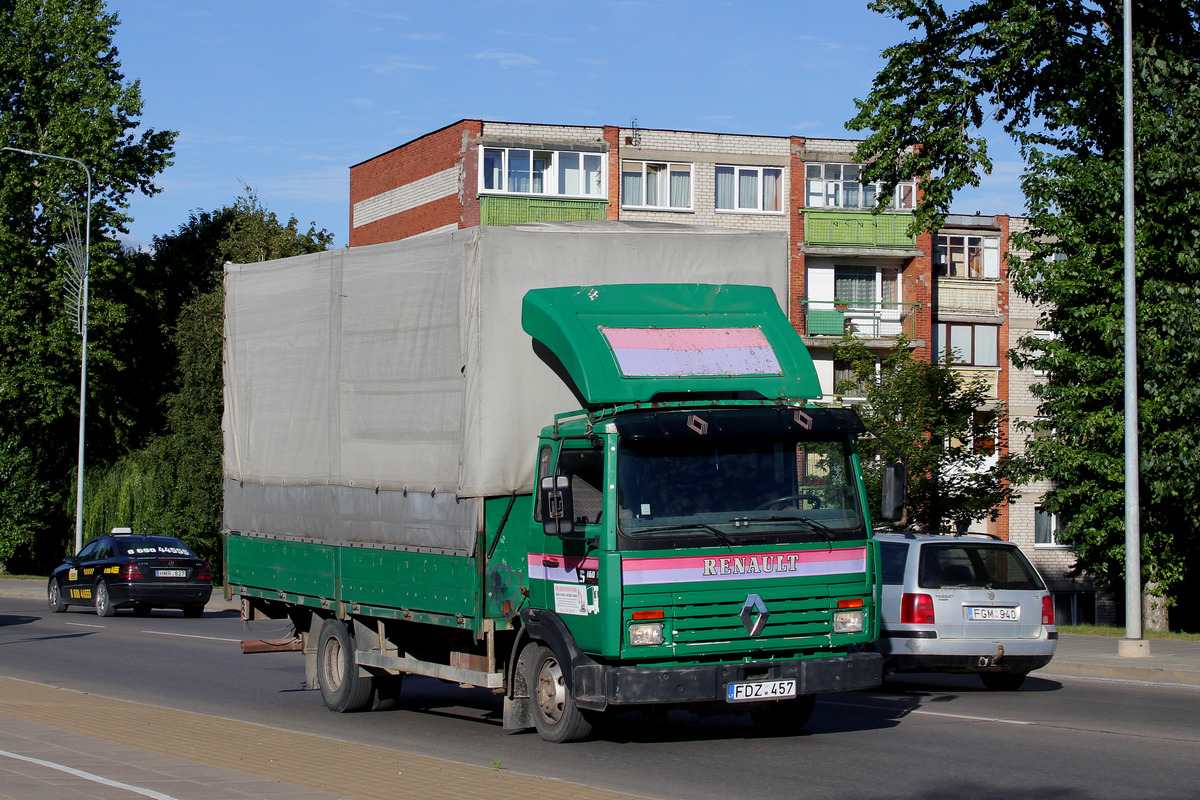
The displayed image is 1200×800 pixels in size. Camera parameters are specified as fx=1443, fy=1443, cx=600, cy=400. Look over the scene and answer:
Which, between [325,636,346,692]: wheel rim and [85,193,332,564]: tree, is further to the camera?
[85,193,332,564]: tree

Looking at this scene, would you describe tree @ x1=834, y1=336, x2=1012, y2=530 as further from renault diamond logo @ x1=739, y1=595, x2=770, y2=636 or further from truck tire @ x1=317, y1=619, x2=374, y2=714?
renault diamond logo @ x1=739, y1=595, x2=770, y2=636

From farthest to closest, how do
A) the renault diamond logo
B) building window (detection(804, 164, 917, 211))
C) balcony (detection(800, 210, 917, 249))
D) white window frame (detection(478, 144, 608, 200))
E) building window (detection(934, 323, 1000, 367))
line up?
building window (detection(934, 323, 1000, 367)), building window (detection(804, 164, 917, 211)), balcony (detection(800, 210, 917, 249)), white window frame (detection(478, 144, 608, 200)), the renault diamond logo

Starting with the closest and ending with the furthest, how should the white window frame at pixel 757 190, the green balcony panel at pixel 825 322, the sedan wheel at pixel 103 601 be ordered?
the sedan wheel at pixel 103 601 < the white window frame at pixel 757 190 < the green balcony panel at pixel 825 322

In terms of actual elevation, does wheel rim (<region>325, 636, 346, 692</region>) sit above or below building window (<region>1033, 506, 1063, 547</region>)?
above

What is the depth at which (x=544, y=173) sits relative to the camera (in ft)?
159

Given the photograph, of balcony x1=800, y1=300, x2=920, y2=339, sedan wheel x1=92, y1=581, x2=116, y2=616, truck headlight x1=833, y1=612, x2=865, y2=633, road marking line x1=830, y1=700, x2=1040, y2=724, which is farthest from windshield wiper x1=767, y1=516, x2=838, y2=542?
balcony x1=800, y1=300, x2=920, y2=339

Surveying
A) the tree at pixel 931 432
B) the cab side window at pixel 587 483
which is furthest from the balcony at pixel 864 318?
the cab side window at pixel 587 483

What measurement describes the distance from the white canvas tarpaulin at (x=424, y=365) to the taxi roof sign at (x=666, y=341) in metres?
0.41

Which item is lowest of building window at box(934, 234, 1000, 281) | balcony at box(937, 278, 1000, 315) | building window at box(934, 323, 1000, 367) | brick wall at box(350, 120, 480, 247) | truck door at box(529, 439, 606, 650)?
truck door at box(529, 439, 606, 650)

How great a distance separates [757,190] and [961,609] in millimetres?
38231

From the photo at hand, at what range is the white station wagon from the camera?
14.1 metres

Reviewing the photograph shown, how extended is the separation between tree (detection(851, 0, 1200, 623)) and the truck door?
16400 mm

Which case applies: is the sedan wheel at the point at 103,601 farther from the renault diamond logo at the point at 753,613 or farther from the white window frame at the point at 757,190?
the white window frame at the point at 757,190

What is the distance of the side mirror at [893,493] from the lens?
1048cm
